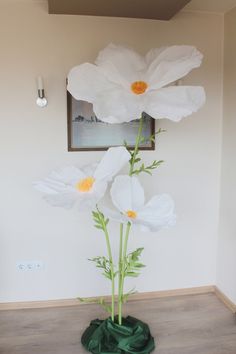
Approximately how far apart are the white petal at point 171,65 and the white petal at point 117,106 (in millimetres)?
141

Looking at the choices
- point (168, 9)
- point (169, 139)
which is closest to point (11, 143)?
point (169, 139)

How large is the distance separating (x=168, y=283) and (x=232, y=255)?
0.56m

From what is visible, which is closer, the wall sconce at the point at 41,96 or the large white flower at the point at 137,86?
the large white flower at the point at 137,86

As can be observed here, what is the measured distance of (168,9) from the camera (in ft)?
7.63

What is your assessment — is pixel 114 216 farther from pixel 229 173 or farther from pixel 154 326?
pixel 229 173

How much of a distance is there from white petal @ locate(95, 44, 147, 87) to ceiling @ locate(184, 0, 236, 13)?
0.75 metres

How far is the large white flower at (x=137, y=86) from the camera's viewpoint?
1972mm

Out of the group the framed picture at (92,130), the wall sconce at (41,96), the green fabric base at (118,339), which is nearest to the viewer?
the green fabric base at (118,339)

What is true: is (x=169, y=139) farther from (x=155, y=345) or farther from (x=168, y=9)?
(x=155, y=345)

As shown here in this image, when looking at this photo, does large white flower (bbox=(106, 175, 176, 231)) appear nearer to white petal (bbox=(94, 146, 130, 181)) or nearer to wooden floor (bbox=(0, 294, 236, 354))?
white petal (bbox=(94, 146, 130, 181))

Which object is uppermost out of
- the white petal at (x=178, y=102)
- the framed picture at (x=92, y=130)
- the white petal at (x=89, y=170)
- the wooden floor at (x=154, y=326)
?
the white petal at (x=178, y=102)

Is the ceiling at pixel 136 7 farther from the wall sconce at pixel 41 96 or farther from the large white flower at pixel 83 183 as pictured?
the large white flower at pixel 83 183

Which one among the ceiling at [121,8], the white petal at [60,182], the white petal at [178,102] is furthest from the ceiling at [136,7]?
the white petal at [60,182]

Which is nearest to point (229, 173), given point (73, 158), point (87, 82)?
point (73, 158)
